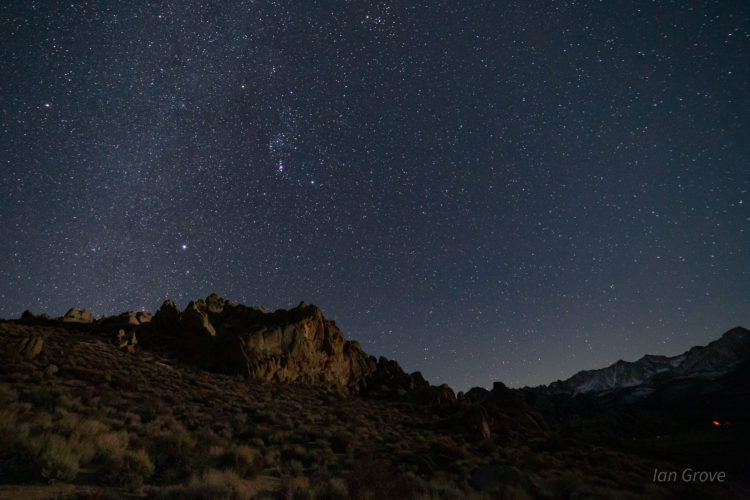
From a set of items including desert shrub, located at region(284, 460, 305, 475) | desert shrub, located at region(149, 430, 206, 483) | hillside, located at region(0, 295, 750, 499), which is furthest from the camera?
desert shrub, located at region(284, 460, 305, 475)

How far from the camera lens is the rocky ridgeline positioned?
34.2 m

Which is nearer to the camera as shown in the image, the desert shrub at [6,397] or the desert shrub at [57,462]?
the desert shrub at [57,462]

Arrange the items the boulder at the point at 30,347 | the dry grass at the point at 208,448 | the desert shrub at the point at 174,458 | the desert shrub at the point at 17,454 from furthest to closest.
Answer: the boulder at the point at 30,347 < the desert shrub at the point at 174,458 < the dry grass at the point at 208,448 < the desert shrub at the point at 17,454

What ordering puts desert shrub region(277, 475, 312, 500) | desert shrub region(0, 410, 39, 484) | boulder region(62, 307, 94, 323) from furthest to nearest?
boulder region(62, 307, 94, 323) → desert shrub region(277, 475, 312, 500) → desert shrub region(0, 410, 39, 484)

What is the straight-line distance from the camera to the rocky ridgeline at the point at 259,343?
3422 centimetres

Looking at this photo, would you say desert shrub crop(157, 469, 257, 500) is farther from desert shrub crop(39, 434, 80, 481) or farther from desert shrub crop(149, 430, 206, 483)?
desert shrub crop(39, 434, 80, 481)

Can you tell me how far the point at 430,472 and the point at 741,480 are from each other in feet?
62.5

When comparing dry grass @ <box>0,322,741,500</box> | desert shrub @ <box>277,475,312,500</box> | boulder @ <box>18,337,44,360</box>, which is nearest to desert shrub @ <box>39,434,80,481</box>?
dry grass @ <box>0,322,741,500</box>

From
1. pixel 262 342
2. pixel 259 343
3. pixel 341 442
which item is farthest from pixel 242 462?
pixel 262 342

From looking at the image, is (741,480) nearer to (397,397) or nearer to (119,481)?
(119,481)

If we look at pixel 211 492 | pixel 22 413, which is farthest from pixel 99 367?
pixel 211 492

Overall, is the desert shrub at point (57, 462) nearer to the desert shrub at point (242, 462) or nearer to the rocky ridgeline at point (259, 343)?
the desert shrub at point (242, 462)

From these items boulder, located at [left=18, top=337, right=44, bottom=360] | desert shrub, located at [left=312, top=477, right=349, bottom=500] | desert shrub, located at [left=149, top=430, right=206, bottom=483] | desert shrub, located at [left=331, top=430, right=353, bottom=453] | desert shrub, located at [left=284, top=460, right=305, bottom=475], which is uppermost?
desert shrub, located at [left=312, top=477, right=349, bottom=500]

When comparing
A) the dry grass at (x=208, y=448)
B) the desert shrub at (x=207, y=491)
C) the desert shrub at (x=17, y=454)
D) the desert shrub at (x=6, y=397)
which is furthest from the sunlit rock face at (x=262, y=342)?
the desert shrub at (x=207, y=491)
